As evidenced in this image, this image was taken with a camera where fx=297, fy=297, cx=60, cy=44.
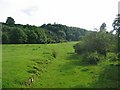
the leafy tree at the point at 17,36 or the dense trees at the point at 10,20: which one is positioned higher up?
the dense trees at the point at 10,20

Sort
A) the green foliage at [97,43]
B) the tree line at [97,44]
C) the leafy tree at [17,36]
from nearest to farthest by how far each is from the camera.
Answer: the tree line at [97,44], the green foliage at [97,43], the leafy tree at [17,36]

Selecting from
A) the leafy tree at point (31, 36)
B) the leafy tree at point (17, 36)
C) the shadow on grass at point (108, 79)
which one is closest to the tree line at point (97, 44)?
the shadow on grass at point (108, 79)

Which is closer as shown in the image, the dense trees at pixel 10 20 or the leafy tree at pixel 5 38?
the leafy tree at pixel 5 38

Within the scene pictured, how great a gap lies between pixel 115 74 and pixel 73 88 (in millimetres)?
12325

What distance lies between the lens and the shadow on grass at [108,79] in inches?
1726

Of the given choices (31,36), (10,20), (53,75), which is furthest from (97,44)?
(10,20)

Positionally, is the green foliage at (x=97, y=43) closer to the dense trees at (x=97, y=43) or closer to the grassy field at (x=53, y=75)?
the dense trees at (x=97, y=43)

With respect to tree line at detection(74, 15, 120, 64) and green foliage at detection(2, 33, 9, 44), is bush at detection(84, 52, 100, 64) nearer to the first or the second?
tree line at detection(74, 15, 120, 64)

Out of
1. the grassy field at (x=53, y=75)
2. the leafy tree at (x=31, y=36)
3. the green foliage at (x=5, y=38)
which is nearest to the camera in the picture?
the grassy field at (x=53, y=75)

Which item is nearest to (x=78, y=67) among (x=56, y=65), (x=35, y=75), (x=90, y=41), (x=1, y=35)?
(x=56, y=65)

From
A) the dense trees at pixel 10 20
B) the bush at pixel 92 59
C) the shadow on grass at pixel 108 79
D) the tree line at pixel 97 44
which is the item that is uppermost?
the dense trees at pixel 10 20

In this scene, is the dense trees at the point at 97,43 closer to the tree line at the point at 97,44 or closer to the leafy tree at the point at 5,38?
the tree line at the point at 97,44

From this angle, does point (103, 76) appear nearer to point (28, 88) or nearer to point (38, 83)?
point (38, 83)

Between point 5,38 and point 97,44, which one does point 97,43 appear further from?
point 5,38
